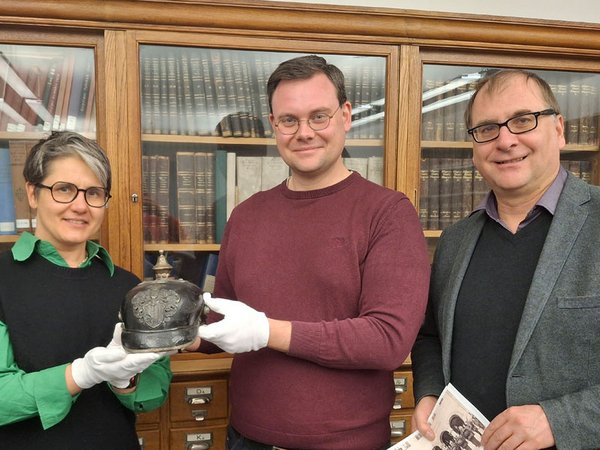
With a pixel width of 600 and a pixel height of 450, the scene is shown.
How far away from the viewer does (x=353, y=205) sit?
4.39ft

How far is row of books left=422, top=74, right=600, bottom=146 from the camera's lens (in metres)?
2.45

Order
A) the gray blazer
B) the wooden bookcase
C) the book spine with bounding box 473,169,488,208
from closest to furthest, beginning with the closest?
the gray blazer → the wooden bookcase → the book spine with bounding box 473,169,488,208

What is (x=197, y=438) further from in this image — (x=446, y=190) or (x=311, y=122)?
(x=446, y=190)

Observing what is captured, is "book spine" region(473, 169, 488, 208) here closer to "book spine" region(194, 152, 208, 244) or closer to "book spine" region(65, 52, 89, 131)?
"book spine" region(194, 152, 208, 244)

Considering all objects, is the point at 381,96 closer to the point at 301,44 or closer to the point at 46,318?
the point at 301,44

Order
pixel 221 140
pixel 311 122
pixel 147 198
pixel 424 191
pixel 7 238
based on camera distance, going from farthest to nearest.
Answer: pixel 424 191, pixel 221 140, pixel 147 198, pixel 7 238, pixel 311 122

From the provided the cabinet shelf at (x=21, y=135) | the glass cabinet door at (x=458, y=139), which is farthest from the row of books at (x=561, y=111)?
the cabinet shelf at (x=21, y=135)

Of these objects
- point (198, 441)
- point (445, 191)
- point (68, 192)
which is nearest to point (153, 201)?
point (68, 192)

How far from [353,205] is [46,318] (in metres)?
0.91

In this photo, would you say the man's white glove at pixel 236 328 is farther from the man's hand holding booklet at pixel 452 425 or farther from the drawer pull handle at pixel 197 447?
the drawer pull handle at pixel 197 447

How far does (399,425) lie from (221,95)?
1.80m

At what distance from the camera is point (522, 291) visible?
1206mm

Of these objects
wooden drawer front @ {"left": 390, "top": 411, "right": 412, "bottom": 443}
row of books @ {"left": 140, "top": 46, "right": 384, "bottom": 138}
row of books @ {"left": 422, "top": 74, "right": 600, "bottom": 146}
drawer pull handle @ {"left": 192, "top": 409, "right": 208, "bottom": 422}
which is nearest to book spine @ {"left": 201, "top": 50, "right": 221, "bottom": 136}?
row of books @ {"left": 140, "top": 46, "right": 384, "bottom": 138}

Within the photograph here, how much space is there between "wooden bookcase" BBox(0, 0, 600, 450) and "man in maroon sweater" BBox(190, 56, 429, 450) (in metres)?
0.72
